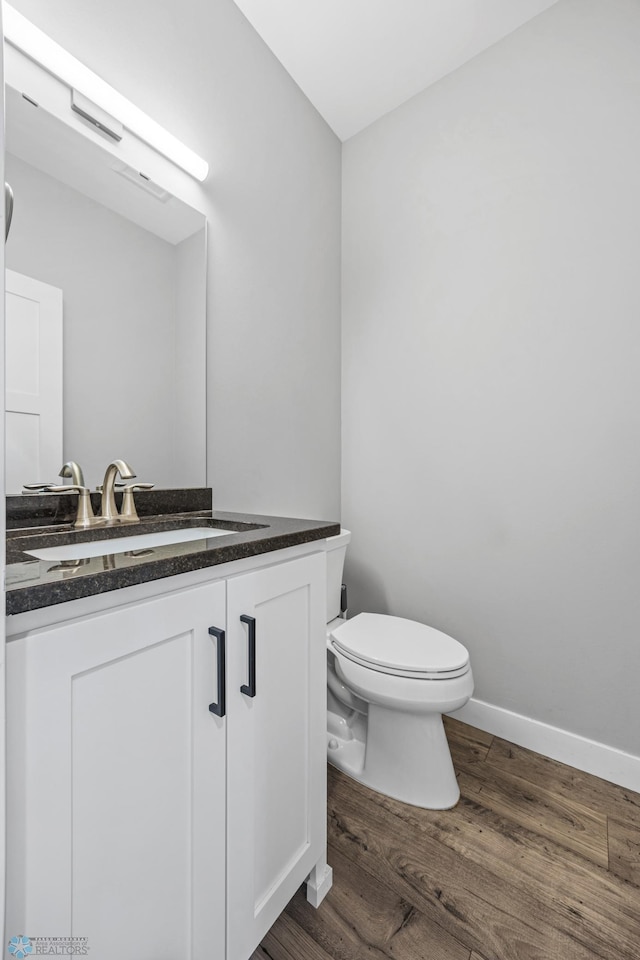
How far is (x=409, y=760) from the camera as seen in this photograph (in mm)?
1354

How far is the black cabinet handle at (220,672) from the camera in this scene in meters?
0.73

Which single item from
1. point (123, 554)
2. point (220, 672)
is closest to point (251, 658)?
point (220, 672)

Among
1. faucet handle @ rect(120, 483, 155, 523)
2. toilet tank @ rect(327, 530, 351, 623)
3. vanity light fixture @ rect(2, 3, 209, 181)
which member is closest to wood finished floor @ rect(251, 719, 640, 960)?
toilet tank @ rect(327, 530, 351, 623)

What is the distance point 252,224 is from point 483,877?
84.8 inches

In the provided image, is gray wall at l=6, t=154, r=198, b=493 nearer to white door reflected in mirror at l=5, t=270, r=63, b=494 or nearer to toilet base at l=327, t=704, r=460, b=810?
white door reflected in mirror at l=5, t=270, r=63, b=494

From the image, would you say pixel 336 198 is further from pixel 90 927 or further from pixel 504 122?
pixel 90 927

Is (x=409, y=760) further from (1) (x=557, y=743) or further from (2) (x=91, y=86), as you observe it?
(2) (x=91, y=86)

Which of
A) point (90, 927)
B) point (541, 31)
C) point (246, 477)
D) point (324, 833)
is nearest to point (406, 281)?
point (541, 31)

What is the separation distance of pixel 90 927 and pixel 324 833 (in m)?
0.63

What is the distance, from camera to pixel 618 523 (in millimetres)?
1458

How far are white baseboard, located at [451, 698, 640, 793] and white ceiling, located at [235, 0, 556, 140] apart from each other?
2.61 m

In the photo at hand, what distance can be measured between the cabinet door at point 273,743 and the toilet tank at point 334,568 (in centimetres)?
63

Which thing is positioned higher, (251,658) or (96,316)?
(96,316)

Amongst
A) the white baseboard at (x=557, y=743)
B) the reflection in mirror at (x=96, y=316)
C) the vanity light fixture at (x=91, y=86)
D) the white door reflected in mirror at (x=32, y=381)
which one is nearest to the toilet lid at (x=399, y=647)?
the white baseboard at (x=557, y=743)
